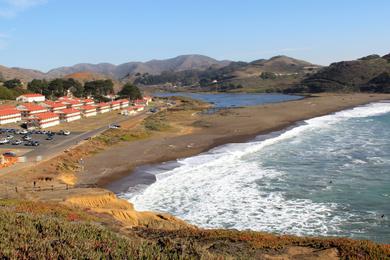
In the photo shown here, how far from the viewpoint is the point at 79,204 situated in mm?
29641

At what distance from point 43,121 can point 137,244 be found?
67461mm

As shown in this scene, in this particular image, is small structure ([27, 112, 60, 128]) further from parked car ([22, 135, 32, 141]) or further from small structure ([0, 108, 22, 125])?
parked car ([22, 135, 32, 141])

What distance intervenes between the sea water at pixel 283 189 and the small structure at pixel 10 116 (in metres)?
44.8

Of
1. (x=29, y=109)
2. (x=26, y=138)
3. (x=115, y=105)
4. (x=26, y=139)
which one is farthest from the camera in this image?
(x=115, y=105)

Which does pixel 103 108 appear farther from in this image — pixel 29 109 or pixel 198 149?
pixel 198 149

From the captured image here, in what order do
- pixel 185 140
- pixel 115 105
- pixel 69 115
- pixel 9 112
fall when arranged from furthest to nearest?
1. pixel 115 105
2. pixel 69 115
3. pixel 9 112
4. pixel 185 140

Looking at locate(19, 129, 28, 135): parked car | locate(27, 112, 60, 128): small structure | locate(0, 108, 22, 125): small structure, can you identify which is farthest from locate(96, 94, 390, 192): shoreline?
locate(0, 108, 22, 125): small structure

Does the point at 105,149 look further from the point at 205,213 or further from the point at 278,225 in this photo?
the point at 278,225

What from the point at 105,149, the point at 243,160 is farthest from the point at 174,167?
the point at 105,149

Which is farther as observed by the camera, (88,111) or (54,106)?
(88,111)

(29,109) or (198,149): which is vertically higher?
(29,109)

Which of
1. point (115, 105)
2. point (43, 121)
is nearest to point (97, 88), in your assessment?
point (115, 105)

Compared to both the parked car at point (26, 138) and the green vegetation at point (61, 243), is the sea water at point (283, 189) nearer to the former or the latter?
the green vegetation at point (61, 243)

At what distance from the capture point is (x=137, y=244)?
14312 mm
